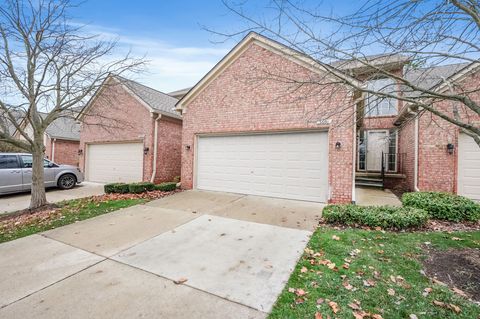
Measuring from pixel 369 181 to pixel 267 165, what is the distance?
609 cm

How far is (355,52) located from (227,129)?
569 centimetres

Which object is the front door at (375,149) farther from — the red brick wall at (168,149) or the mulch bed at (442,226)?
the red brick wall at (168,149)

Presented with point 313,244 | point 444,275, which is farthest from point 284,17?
point 444,275

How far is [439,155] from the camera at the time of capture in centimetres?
719

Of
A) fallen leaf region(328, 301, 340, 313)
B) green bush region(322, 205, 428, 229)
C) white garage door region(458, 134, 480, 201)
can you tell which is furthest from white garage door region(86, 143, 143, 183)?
white garage door region(458, 134, 480, 201)

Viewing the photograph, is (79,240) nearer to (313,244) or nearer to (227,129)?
(313,244)

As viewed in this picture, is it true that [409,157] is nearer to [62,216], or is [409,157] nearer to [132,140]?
[62,216]

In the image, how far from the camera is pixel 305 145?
24.2ft

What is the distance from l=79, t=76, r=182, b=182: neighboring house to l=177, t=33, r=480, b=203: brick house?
1.86 m

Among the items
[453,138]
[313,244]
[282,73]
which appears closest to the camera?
[313,244]

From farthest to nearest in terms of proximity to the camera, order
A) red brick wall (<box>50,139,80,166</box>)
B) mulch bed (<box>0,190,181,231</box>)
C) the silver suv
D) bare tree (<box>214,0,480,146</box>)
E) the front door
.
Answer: red brick wall (<box>50,139,80,166</box>) → the front door → the silver suv → mulch bed (<box>0,190,181,231</box>) → bare tree (<box>214,0,480,146</box>)

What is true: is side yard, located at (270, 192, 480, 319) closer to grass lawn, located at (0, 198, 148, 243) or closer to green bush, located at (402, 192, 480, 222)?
green bush, located at (402, 192, 480, 222)

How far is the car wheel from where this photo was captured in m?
10.0

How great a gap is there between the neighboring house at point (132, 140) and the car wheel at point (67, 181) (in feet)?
4.83
